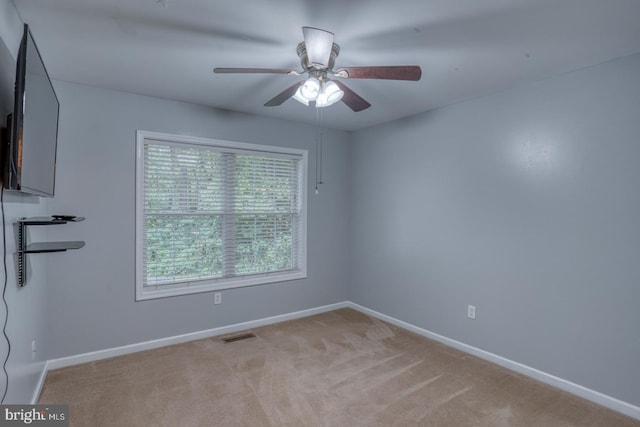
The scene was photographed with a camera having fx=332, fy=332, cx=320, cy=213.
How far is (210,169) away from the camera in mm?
3559

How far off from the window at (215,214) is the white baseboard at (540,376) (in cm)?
164

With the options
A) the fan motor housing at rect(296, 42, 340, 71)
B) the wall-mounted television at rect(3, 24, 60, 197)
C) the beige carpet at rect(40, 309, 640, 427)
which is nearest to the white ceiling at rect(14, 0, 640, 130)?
the fan motor housing at rect(296, 42, 340, 71)

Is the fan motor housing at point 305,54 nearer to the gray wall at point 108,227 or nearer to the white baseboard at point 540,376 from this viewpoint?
the gray wall at point 108,227

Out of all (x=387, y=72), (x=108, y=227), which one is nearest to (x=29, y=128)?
(x=108, y=227)

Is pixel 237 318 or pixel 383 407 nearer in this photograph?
pixel 383 407

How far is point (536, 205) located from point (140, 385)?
3.46 m

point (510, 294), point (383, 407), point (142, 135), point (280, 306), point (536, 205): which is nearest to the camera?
point (383, 407)

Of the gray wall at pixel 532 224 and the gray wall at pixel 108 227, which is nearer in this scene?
the gray wall at pixel 532 224

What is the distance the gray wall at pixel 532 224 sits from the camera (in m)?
2.33

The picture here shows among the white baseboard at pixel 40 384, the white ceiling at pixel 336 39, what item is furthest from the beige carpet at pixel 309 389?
the white ceiling at pixel 336 39

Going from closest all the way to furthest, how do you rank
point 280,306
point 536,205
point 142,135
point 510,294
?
point 536,205
point 510,294
point 142,135
point 280,306

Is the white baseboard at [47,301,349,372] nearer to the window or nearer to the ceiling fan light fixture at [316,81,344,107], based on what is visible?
the window

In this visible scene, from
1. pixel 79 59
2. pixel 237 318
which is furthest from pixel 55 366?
pixel 79 59

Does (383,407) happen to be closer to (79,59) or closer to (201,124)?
(201,124)
